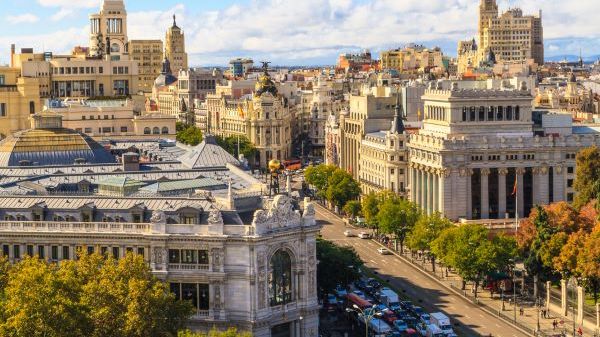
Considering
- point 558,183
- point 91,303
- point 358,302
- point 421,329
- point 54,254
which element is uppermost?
point 54,254

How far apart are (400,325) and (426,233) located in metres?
36.6

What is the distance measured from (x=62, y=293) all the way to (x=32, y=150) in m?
68.3

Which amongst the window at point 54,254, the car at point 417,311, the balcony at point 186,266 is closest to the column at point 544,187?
the car at point 417,311

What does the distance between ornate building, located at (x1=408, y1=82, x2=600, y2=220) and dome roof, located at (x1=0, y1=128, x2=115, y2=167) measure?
53768 mm

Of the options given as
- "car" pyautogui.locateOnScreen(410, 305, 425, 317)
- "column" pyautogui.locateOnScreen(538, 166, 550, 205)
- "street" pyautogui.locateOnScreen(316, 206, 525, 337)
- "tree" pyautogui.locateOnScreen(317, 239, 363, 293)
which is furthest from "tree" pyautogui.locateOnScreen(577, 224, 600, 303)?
"column" pyautogui.locateOnScreen(538, 166, 550, 205)

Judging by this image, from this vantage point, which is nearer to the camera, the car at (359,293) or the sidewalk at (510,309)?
the sidewalk at (510,309)

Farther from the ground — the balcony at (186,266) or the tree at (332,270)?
the balcony at (186,266)

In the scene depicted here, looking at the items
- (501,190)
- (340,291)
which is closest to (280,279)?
(340,291)

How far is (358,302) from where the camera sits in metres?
140

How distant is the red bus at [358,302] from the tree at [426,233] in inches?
998

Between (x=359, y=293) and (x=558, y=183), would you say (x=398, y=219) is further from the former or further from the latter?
(x=359, y=293)

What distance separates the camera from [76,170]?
493ft

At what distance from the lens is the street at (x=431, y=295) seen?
442 feet

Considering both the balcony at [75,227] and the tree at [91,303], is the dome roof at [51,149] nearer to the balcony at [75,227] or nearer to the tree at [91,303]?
the balcony at [75,227]
